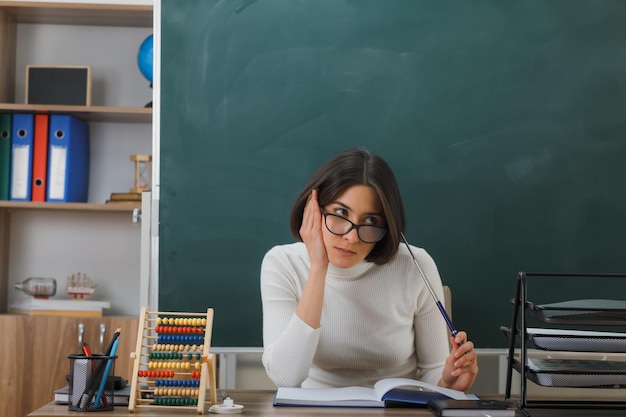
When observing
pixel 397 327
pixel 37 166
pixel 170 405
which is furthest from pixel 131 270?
pixel 170 405

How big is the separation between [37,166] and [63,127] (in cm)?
19

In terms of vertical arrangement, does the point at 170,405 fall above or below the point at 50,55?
below

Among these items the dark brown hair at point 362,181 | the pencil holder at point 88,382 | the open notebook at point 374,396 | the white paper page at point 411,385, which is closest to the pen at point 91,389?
the pencil holder at point 88,382

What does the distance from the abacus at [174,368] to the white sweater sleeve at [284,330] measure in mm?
231

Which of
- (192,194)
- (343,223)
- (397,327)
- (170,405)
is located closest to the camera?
(170,405)

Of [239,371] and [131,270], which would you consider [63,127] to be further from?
[239,371]

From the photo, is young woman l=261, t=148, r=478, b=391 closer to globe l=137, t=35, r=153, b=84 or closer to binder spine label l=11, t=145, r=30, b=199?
globe l=137, t=35, r=153, b=84

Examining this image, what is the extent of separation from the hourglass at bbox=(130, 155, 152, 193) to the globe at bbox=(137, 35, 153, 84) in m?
0.32

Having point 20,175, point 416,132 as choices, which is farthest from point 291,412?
point 20,175

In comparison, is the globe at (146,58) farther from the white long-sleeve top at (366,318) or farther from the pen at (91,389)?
the pen at (91,389)

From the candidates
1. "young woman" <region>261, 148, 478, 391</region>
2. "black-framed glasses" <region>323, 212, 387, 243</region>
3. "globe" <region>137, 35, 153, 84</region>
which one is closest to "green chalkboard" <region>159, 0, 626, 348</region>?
"globe" <region>137, 35, 153, 84</region>

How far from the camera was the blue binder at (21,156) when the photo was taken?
3213mm

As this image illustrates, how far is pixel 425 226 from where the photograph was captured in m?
2.85

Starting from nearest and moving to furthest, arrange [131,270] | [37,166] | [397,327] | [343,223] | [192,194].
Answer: [343,223] < [397,327] < [192,194] < [37,166] < [131,270]
